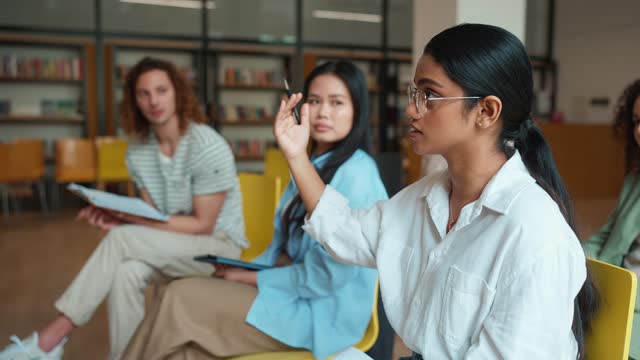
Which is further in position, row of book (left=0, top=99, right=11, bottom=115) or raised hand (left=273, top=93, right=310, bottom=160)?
row of book (left=0, top=99, right=11, bottom=115)

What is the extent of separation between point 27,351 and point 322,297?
1064mm

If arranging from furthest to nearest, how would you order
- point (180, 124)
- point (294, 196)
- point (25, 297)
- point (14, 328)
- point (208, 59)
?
point (208, 59) → point (25, 297) → point (14, 328) → point (180, 124) → point (294, 196)

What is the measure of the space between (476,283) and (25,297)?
3366 mm

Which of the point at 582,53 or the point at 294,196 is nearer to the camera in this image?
the point at 294,196

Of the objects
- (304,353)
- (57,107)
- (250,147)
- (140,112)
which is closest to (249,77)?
(250,147)

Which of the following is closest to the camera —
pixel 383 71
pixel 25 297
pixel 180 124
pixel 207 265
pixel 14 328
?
pixel 207 265

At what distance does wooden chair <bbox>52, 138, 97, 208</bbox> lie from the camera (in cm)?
673

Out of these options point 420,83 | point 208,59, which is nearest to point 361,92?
point 420,83

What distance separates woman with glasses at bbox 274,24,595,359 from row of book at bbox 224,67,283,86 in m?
7.16

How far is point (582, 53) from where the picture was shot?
8.97 meters

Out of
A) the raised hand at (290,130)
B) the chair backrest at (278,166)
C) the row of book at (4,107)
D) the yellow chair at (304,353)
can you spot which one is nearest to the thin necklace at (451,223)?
the raised hand at (290,130)

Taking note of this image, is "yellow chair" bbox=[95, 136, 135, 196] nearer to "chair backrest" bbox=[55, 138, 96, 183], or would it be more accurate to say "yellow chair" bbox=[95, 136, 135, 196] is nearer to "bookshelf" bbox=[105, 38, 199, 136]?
"chair backrest" bbox=[55, 138, 96, 183]

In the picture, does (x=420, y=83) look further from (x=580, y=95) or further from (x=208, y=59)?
(x=580, y=95)

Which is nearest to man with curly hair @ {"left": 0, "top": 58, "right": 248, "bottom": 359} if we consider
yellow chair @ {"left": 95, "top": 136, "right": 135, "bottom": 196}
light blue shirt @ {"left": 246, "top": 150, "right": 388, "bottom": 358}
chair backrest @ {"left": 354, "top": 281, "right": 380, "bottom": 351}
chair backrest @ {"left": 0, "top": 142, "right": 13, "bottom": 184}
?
light blue shirt @ {"left": 246, "top": 150, "right": 388, "bottom": 358}
